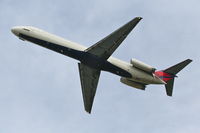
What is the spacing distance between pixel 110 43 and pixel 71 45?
5.90 metres

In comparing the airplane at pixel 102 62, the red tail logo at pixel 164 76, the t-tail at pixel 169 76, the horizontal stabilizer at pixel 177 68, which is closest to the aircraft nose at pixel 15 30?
the airplane at pixel 102 62

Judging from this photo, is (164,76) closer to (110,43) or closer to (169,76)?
(169,76)

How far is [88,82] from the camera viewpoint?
69.1 meters

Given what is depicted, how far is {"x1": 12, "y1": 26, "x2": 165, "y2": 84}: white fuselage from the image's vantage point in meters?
65.1

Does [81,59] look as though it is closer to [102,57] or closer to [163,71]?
[102,57]

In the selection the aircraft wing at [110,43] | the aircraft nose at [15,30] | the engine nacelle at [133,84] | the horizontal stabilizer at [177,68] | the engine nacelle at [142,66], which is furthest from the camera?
the engine nacelle at [133,84]

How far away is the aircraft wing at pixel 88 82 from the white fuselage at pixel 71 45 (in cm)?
301

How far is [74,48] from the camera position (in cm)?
6481

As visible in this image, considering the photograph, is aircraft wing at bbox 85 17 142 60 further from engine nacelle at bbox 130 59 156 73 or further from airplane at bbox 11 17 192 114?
engine nacelle at bbox 130 59 156 73

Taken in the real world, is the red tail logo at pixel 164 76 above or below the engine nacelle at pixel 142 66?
below

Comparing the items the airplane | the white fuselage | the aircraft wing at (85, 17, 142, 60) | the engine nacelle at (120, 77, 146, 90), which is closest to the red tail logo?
the airplane

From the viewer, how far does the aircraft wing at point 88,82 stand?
66812 millimetres

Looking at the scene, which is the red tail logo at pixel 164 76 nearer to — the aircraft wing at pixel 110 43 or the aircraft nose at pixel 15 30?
the aircraft wing at pixel 110 43

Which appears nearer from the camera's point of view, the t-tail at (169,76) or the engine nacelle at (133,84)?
the t-tail at (169,76)
